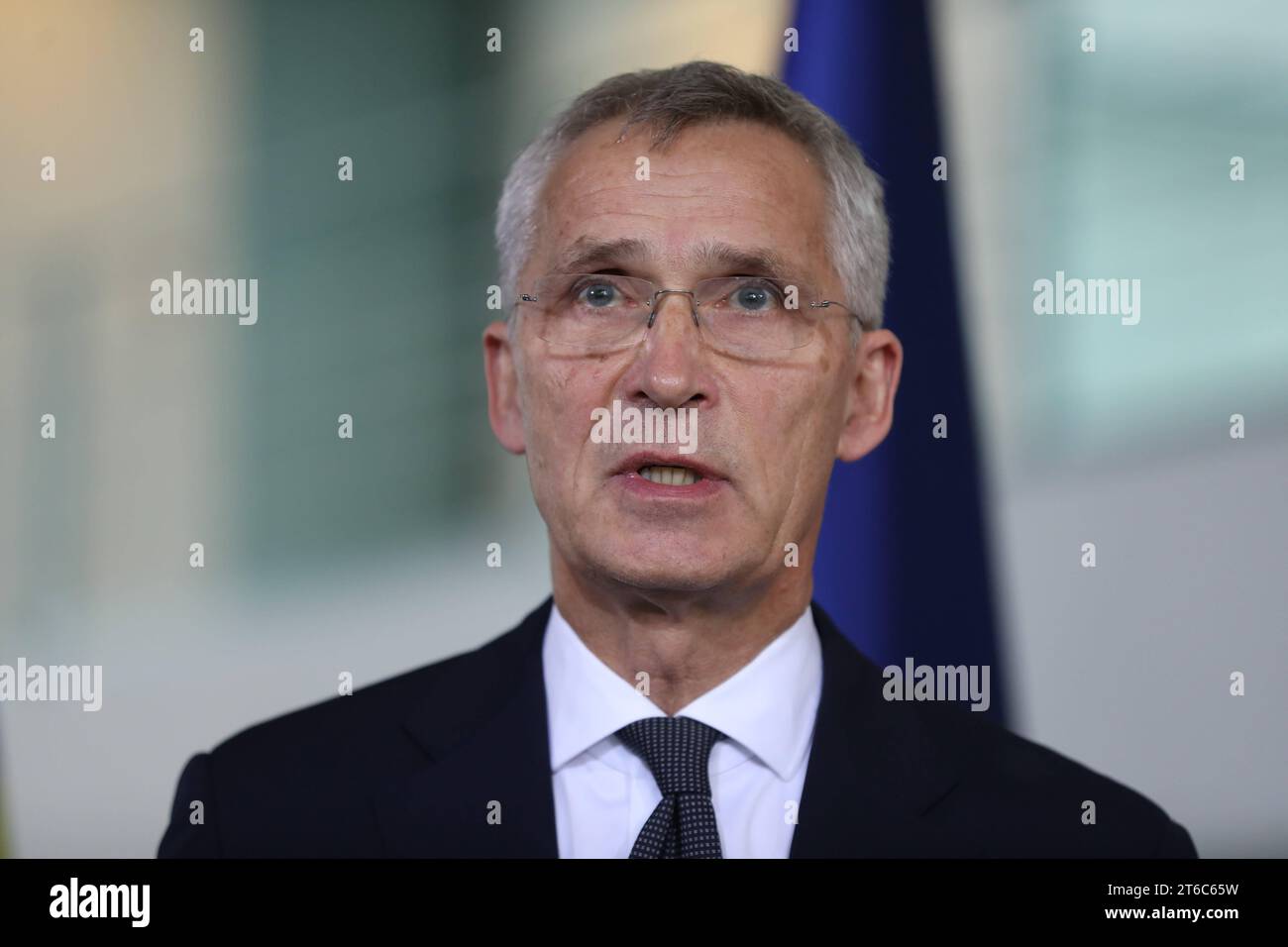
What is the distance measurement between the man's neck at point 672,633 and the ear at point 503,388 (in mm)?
249

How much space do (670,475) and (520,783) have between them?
20.5 inches

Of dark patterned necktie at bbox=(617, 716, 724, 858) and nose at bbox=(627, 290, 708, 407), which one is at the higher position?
nose at bbox=(627, 290, 708, 407)

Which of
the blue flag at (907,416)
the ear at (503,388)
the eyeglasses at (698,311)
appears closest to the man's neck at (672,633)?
the ear at (503,388)

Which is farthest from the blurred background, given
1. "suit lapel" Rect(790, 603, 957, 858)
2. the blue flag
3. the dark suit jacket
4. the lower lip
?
the lower lip

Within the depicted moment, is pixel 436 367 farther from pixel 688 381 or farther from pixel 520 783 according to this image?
pixel 520 783

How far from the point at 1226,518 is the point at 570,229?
1348 mm

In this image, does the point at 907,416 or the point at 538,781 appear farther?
the point at 907,416

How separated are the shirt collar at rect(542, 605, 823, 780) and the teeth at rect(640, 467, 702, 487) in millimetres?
305

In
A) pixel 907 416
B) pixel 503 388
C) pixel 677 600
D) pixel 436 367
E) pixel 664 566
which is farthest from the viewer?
pixel 907 416

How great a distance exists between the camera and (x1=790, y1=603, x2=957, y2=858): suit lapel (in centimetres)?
222

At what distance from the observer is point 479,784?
2.24 m

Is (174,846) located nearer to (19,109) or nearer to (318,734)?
(318,734)

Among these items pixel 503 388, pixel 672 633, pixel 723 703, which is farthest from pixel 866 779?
pixel 503 388

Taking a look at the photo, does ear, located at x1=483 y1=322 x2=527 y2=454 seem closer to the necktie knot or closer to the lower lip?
the lower lip
